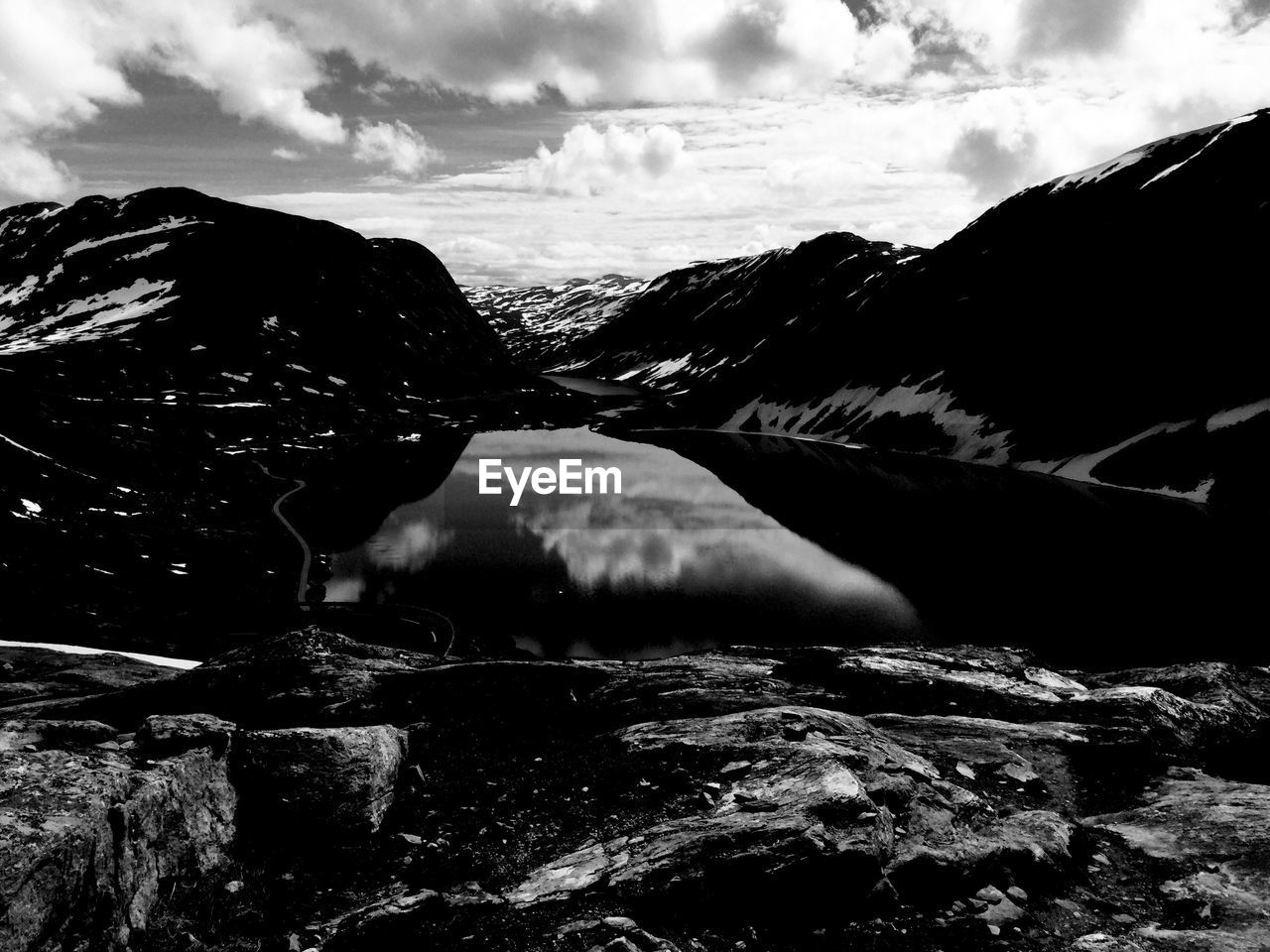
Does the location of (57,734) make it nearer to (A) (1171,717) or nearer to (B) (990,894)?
(B) (990,894)

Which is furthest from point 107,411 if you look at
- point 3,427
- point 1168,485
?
point 1168,485

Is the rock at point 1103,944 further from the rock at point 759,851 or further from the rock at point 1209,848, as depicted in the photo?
the rock at point 759,851

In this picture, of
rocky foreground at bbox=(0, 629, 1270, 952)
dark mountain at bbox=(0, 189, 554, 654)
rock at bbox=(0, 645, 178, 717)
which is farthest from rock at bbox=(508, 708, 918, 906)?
dark mountain at bbox=(0, 189, 554, 654)

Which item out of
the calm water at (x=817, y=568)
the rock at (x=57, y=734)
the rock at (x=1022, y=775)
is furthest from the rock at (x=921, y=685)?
the calm water at (x=817, y=568)

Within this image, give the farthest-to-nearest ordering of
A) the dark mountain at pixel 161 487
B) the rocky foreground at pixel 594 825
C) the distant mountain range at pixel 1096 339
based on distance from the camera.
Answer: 1. the distant mountain range at pixel 1096 339
2. the dark mountain at pixel 161 487
3. the rocky foreground at pixel 594 825

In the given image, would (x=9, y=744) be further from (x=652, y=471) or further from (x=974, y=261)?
(x=974, y=261)
